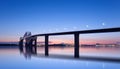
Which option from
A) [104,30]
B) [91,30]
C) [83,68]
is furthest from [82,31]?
[83,68]

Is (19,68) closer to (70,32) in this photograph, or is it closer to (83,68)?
(83,68)

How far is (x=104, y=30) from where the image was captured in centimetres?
4553

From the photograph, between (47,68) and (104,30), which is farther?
(104,30)

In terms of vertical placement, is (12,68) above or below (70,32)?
below

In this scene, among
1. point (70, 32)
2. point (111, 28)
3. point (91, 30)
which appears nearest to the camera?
point (111, 28)

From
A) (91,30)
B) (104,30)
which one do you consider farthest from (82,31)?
(104,30)

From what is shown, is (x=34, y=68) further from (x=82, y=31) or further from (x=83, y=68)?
(x=82, y=31)

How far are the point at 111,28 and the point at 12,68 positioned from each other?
76.3 ft

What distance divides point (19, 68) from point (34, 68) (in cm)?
183

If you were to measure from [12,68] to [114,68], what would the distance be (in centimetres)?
1162

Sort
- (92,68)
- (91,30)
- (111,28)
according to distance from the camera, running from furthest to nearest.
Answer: (91,30) → (111,28) → (92,68)

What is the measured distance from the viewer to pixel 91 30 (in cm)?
4784

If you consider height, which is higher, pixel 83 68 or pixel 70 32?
pixel 70 32

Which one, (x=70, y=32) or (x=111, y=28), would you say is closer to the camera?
(x=111, y=28)
